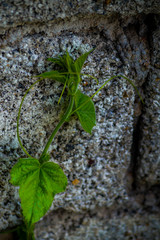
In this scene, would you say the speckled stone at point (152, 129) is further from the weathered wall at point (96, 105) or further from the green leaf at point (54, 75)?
the green leaf at point (54, 75)

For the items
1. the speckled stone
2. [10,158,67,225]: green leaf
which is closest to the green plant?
[10,158,67,225]: green leaf

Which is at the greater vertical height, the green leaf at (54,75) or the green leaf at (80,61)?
the green leaf at (80,61)

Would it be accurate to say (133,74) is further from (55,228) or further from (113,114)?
(55,228)

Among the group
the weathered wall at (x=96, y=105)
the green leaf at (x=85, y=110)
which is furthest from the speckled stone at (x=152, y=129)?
the green leaf at (x=85, y=110)

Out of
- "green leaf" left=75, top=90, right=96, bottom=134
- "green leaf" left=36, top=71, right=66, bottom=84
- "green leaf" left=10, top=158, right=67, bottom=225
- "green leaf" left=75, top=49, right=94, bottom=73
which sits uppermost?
"green leaf" left=75, top=49, right=94, bottom=73

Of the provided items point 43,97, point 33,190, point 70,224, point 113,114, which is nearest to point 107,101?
point 113,114

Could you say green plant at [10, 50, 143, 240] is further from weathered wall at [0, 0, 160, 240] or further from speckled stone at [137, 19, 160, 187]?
speckled stone at [137, 19, 160, 187]
